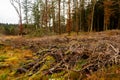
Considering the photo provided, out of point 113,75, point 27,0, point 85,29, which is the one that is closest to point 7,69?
point 113,75

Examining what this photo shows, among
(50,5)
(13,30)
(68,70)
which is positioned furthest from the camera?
(13,30)

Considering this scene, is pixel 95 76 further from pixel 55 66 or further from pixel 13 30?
pixel 13 30

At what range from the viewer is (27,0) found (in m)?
62.9

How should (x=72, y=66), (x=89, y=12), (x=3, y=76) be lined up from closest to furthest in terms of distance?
(x=72, y=66) → (x=3, y=76) → (x=89, y=12)

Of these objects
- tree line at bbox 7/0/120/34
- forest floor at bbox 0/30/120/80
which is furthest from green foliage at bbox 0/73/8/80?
tree line at bbox 7/0/120/34

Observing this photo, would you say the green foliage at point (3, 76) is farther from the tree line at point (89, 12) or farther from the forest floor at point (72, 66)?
the tree line at point (89, 12)

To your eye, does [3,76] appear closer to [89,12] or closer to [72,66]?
[72,66]

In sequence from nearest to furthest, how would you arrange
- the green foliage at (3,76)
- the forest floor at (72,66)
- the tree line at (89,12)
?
the forest floor at (72,66) < the green foliage at (3,76) < the tree line at (89,12)

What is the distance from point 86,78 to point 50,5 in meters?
38.8

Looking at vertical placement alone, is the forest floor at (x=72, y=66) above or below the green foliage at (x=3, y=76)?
above

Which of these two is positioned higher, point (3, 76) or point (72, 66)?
point (72, 66)

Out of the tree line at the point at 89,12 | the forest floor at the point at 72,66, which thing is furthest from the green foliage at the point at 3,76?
→ the tree line at the point at 89,12

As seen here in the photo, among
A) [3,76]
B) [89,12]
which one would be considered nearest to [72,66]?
[3,76]

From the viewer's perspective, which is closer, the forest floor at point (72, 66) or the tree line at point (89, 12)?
the forest floor at point (72, 66)
